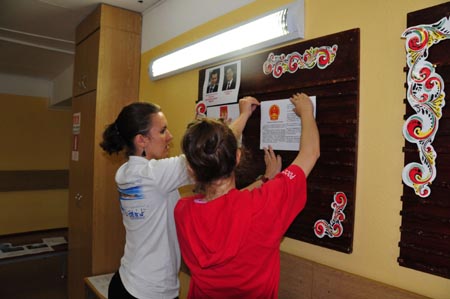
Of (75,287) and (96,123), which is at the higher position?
(96,123)

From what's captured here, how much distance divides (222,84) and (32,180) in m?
4.98

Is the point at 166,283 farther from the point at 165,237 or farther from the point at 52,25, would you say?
the point at 52,25

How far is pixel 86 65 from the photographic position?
102 inches

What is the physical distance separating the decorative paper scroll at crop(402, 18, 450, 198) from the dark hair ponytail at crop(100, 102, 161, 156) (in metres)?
0.99

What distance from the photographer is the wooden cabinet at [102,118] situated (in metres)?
2.39

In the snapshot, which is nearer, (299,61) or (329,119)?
(329,119)

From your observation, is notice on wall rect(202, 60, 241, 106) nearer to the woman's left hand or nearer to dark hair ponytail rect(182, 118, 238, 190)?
the woman's left hand

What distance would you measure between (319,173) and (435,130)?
415 mm

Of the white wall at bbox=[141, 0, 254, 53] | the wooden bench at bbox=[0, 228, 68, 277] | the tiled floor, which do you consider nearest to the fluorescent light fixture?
the white wall at bbox=[141, 0, 254, 53]

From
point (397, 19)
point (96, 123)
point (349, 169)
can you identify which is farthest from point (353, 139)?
point (96, 123)

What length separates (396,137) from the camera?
1.04 metres

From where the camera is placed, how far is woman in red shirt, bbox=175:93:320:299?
948mm

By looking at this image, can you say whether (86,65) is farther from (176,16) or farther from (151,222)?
(151,222)

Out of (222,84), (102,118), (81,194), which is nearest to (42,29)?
(102,118)
